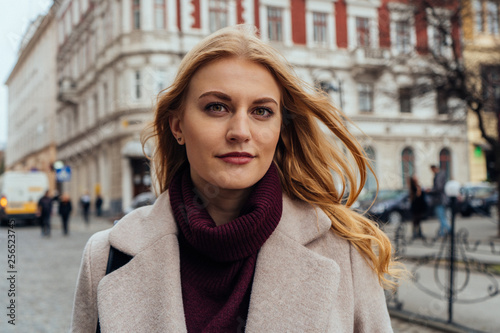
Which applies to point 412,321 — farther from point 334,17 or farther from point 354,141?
point 334,17

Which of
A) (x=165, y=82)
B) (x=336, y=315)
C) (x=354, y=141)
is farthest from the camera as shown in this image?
(x=165, y=82)

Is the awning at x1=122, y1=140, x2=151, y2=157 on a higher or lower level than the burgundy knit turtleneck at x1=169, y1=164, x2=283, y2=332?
higher

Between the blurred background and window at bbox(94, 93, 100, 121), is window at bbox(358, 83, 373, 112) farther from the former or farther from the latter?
window at bbox(94, 93, 100, 121)

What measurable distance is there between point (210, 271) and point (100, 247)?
415mm

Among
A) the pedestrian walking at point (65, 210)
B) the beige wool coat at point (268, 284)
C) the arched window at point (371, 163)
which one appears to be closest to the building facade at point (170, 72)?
the arched window at point (371, 163)

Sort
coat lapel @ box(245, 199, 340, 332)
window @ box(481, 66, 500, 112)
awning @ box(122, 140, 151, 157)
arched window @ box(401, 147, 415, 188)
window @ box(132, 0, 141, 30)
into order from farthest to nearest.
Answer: arched window @ box(401, 147, 415, 188), awning @ box(122, 140, 151, 157), window @ box(132, 0, 141, 30), window @ box(481, 66, 500, 112), coat lapel @ box(245, 199, 340, 332)

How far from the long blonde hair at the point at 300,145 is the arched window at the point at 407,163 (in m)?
26.4

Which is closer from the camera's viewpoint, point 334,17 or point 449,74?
point 449,74

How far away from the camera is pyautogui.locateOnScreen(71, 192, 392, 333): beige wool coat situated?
1504 millimetres

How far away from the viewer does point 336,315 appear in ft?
5.01

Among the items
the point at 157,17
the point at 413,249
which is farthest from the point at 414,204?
the point at 157,17

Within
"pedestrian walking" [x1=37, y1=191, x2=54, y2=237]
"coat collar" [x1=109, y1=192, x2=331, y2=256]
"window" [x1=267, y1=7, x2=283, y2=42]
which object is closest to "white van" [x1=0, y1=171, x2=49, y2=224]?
"pedestrian walking" [x1=37, y1=191, x2=54, y2=237]

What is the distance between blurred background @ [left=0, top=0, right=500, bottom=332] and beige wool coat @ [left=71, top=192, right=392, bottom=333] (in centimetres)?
468

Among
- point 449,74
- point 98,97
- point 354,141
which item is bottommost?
point 354,141
